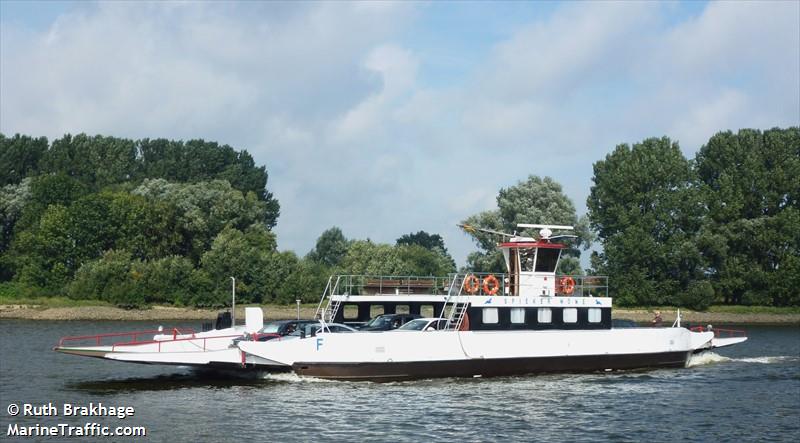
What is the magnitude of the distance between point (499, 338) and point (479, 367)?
1.57m

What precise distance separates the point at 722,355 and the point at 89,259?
6629 cm

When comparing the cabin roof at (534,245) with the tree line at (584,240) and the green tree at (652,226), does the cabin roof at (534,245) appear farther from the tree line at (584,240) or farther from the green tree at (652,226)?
the green tree at (652,226)

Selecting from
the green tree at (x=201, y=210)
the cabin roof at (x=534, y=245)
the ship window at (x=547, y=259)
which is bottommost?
the ship window at (x=547, y=259)

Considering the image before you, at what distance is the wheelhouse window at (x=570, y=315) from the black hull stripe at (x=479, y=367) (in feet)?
5.66

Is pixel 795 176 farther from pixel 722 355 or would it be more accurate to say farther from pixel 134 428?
pixel 134 428

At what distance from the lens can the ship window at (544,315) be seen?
43500 millimetres

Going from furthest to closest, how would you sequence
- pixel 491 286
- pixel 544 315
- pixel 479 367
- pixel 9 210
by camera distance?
1. pixel 9 210
2. pixel 544 315
3. pixel 491 286
4. pixel 479 367

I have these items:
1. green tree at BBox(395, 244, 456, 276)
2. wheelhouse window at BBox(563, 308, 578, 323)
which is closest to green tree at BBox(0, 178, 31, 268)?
green tree at BBox(395, 244, 456, 276)

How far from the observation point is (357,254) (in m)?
105

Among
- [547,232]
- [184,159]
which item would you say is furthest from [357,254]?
[547,232]

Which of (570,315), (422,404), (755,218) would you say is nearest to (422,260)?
(755,218)

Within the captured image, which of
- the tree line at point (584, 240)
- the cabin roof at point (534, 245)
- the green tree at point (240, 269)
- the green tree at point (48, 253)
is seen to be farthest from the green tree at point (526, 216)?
the cabin roof at point (534, 245)

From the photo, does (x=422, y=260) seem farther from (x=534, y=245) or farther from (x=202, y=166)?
(x=534, y=245)

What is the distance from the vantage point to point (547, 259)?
4541 cm
